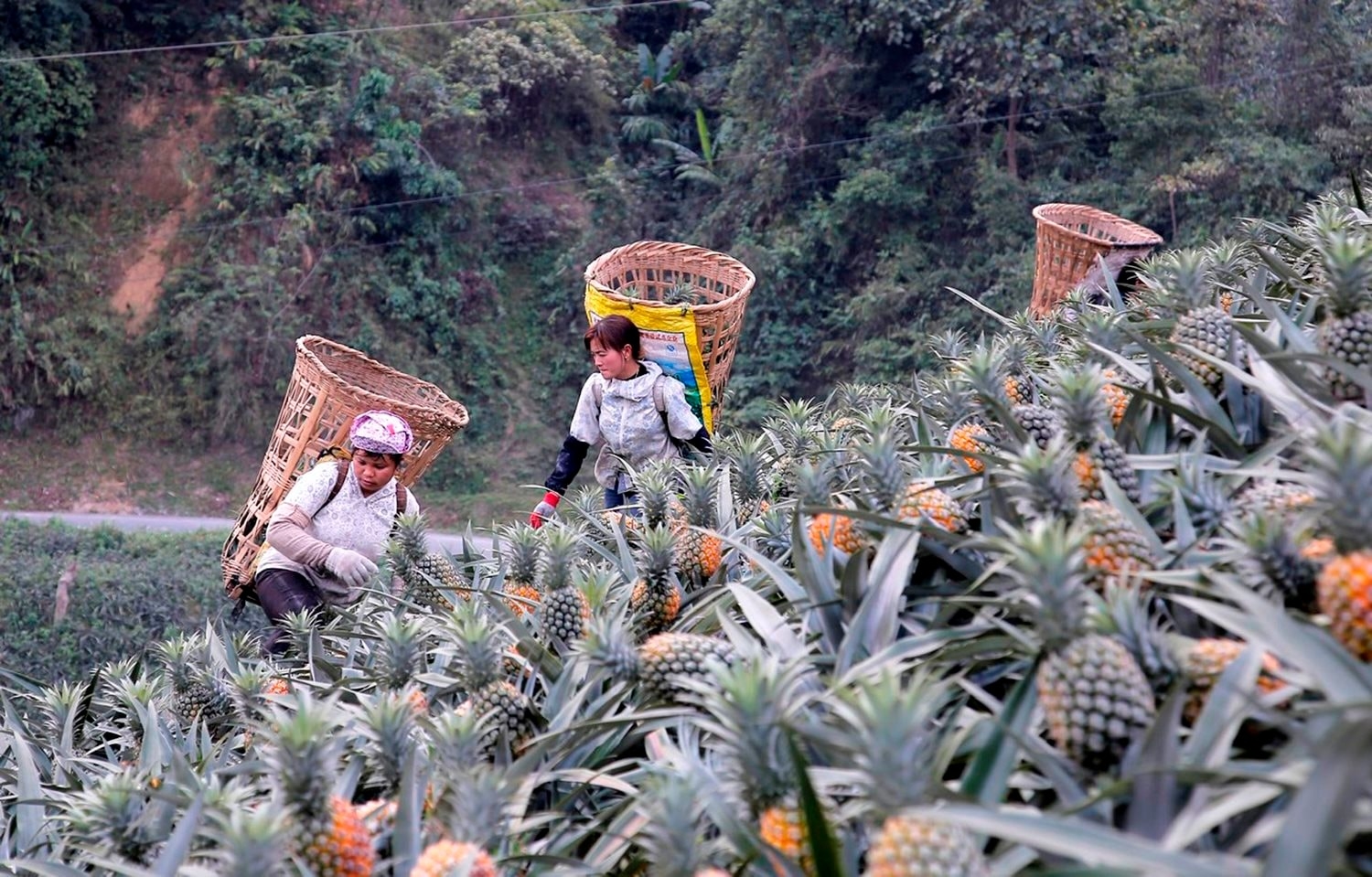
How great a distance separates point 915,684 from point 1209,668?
0.28 meters

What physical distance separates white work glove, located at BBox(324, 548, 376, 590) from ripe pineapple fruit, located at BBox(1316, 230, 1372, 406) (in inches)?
125

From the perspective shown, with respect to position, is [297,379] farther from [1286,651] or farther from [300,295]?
[300,295]

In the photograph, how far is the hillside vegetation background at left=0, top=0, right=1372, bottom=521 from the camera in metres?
14.3

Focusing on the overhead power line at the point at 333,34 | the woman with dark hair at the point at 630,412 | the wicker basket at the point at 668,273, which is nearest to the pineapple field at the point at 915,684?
the woman with dark hair at the point at 630,412

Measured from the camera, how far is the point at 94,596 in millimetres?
9008

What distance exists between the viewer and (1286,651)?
999mm

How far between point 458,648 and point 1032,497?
0.73 meters

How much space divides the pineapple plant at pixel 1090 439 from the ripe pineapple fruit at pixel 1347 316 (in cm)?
30

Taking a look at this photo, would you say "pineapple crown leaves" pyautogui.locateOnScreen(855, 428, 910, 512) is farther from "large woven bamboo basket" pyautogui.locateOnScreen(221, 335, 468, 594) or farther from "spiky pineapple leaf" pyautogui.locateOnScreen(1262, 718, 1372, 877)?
"large woven bamboo basket" pyautogui.locateOnScreen(221, 335, 468, 594)

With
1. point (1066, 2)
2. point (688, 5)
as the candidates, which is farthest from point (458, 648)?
point (688, 5)

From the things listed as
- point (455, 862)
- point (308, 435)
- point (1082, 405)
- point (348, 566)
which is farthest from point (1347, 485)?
point (308, 435)

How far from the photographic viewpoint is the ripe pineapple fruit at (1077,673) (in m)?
1.01

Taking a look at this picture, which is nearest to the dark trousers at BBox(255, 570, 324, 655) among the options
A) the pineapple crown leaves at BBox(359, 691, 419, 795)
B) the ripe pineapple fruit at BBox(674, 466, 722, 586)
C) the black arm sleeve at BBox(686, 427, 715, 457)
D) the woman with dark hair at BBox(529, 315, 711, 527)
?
the woman with dark hair at BBox(529, 315, 711, 527)

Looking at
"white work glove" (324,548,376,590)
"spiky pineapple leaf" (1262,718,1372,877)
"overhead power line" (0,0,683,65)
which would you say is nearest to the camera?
"spiky pineapple leaf" (1262,718,1372,877)
